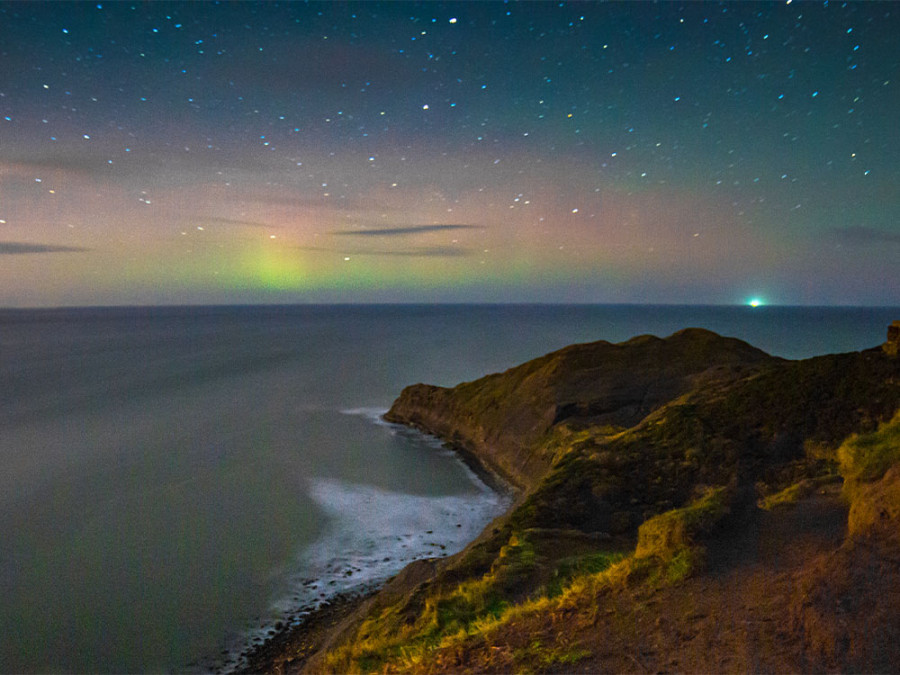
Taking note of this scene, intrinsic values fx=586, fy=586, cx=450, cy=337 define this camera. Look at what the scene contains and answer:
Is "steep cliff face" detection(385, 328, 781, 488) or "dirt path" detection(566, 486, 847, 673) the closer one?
"dirt path" detection(566, 486, 847, 673)

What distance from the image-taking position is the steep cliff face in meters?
26.6

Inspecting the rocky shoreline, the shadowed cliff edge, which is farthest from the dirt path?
the rocky shoreline

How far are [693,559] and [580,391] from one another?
2108 cm

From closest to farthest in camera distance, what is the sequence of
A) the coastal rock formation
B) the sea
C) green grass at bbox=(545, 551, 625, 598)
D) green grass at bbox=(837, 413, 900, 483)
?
green grass at bbox=(837, 413, 900, 483)
green grass at bbox=(545, 551, 625, 598)
the sea
the coastal rock formation

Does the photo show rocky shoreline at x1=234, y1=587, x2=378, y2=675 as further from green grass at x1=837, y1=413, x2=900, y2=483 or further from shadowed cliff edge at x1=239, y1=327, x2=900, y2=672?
green grass at x1=837, y1=413, x2=900, y2=483

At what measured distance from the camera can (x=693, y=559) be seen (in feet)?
27.6

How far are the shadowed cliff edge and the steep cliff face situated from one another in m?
3.29

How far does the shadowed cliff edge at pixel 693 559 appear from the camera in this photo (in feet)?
21.7

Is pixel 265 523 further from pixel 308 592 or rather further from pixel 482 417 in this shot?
pixel 482 417

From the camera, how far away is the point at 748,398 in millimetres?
19359

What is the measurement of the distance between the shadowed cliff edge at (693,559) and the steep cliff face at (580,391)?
3294 millimetres

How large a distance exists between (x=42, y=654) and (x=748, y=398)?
69.9 feet

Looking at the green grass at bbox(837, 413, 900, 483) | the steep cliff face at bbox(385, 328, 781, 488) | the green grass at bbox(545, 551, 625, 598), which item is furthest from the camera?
the steep cliff face at bbox(385, 328, 781, 488)

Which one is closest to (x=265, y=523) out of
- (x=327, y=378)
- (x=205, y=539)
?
(x=205, y=539)
